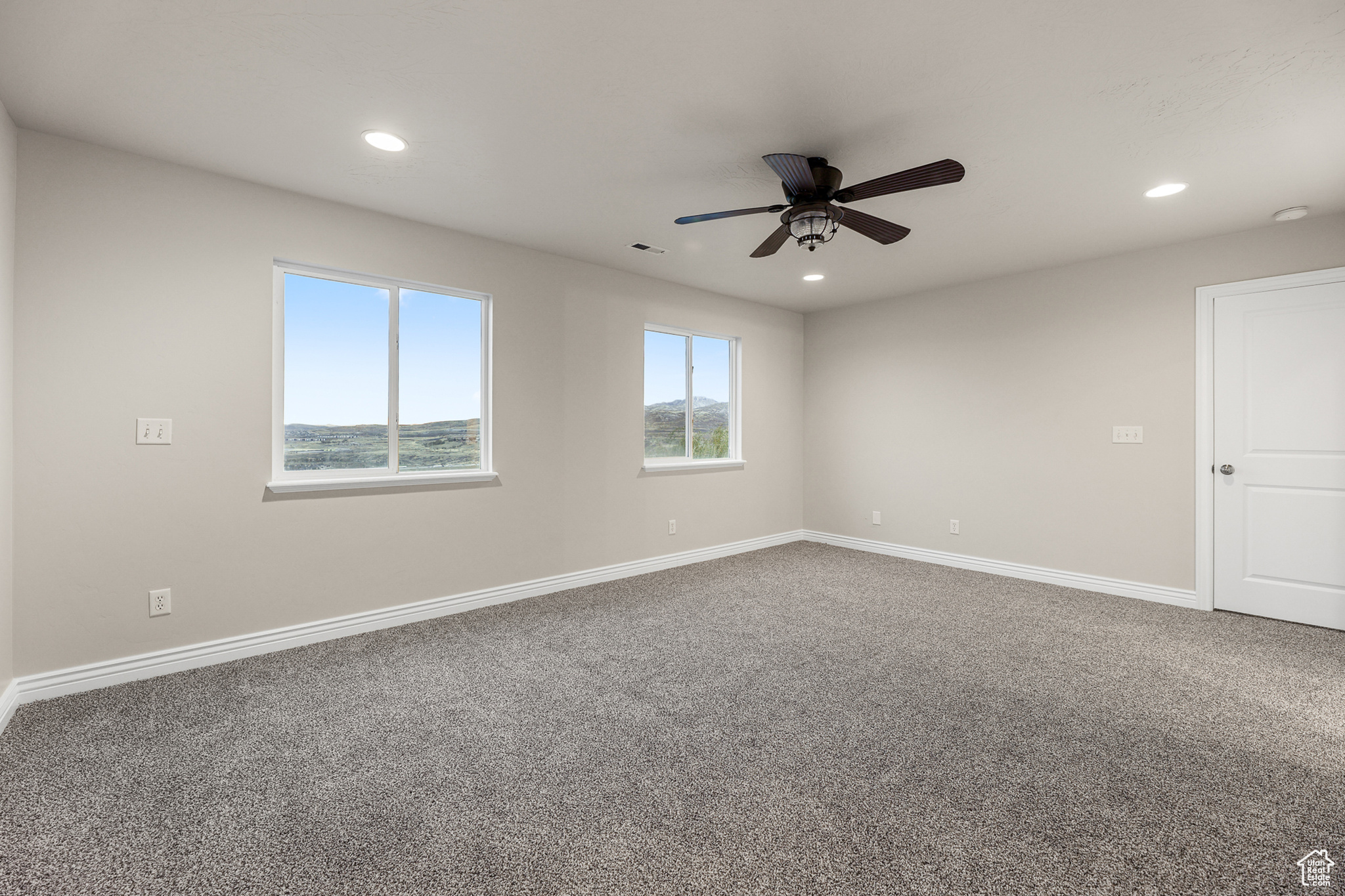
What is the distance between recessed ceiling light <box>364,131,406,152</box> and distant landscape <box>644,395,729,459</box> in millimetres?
2578

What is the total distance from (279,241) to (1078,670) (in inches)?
176

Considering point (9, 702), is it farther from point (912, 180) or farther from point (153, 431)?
point (912, 180)

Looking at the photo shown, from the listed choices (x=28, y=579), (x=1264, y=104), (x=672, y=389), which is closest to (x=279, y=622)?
(x=28, y=579)

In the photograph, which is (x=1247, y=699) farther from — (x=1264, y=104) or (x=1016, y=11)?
(x=1016, y=11)

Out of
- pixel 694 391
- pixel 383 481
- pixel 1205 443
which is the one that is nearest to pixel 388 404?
pixel 383 481

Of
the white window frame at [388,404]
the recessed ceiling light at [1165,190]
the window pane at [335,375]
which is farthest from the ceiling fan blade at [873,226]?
the window pane at [335,375]

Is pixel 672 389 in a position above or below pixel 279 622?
above

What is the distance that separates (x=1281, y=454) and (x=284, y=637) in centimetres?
573

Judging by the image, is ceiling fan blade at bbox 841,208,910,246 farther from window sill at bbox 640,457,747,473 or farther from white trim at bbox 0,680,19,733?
white trim at bbox 0,680,19,733

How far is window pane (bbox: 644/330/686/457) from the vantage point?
477cm

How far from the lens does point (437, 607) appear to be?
11.5 ft

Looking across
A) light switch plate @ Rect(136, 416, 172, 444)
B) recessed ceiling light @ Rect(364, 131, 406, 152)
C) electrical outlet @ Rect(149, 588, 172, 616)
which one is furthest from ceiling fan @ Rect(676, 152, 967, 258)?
electrical outlet @ Rect(149, 588, 172, 616)

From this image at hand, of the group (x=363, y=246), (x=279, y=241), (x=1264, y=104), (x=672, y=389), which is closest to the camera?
(x=1264, y=104)

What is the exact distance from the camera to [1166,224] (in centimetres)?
340
